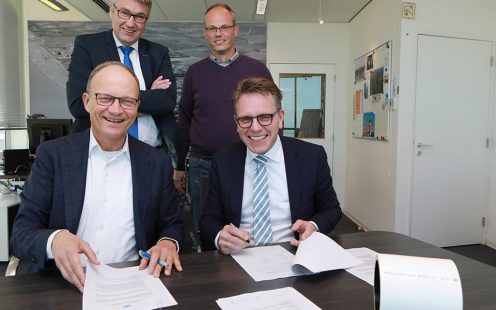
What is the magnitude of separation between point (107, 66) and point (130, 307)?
90cm

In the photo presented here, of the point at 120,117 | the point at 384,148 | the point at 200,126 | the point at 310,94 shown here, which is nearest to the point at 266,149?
the point at 120,117

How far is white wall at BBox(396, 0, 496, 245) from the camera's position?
3977 millimetres

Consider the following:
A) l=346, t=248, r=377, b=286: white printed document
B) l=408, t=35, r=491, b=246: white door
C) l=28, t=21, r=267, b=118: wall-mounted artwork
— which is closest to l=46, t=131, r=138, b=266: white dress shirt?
l=346, t=248, r=377, b=286: white printed document

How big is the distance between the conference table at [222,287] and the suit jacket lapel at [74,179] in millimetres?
245

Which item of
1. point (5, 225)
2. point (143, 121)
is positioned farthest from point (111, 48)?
point (5, 225)

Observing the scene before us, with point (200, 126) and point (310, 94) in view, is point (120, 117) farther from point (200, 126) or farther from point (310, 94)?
point (310, 94)

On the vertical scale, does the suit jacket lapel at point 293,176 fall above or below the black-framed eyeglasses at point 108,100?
below

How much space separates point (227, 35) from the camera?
233 centimetres

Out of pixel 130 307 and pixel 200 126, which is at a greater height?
pixel 200 126

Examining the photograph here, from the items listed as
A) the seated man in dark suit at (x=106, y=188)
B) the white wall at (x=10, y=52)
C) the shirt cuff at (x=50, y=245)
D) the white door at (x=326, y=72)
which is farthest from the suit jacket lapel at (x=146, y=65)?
the white wall at (x=10, y=52)

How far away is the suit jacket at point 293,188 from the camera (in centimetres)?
160

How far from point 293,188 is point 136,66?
3.37ft

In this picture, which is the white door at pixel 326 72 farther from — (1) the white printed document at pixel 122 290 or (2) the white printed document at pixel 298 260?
(1) the white printed document at pixel 122 290

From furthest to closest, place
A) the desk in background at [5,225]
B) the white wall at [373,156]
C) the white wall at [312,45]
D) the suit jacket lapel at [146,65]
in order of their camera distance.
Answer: the white wall at [312,45]
the white wall at [373,156]
the desk in background at [5,225]
the suit jacket lapel at [146,65]
